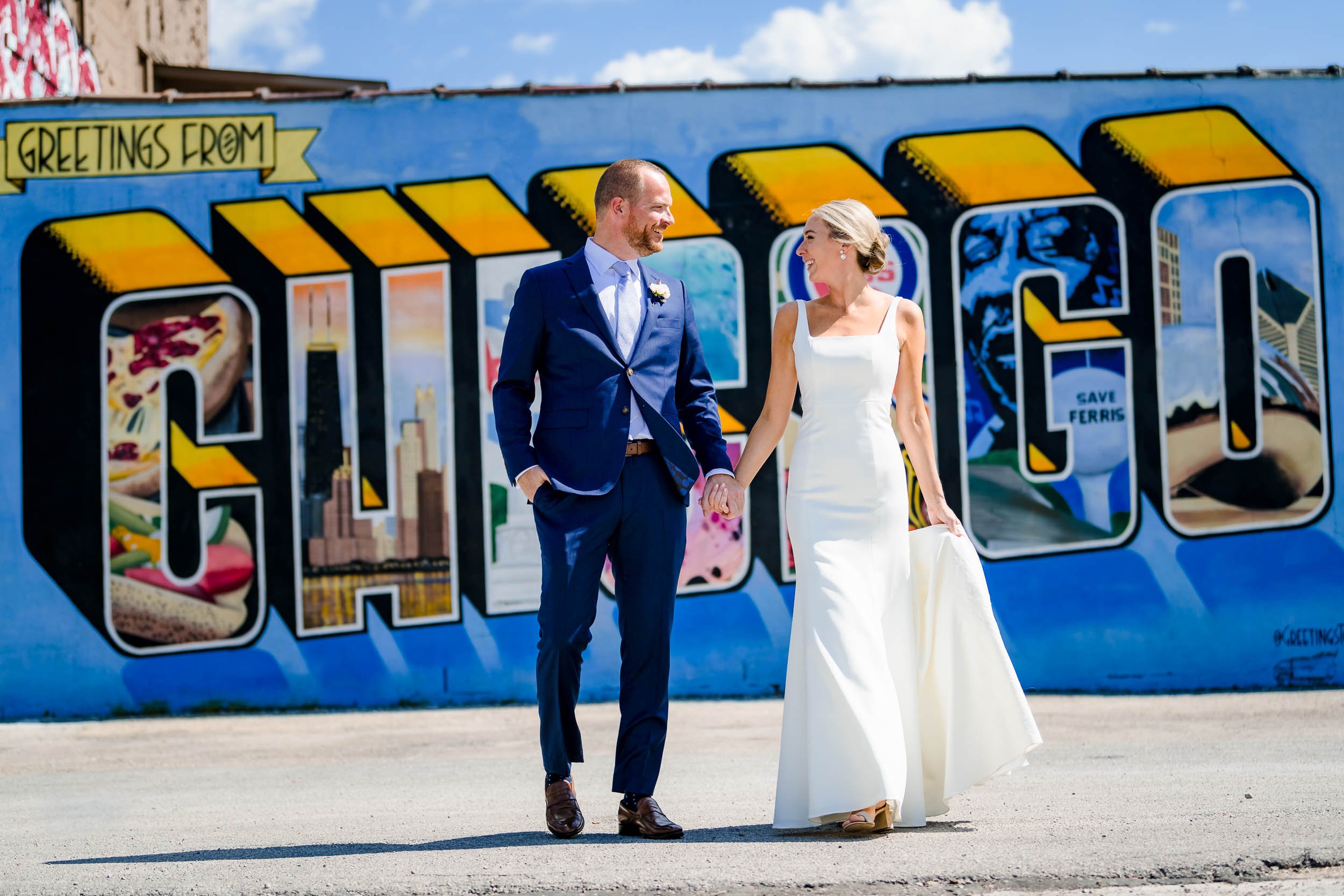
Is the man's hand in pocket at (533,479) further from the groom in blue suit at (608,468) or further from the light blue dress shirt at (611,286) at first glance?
the light blue dress shirt at (611,286)

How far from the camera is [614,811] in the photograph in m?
4.35

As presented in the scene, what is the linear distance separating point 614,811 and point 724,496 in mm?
1344

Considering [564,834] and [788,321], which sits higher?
[788,321]

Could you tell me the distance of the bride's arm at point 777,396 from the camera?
13.0 feet

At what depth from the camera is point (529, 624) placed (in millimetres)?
7504

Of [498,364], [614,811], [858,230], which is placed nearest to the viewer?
[858,230]

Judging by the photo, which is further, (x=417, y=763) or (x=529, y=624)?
(x=529, y=624)

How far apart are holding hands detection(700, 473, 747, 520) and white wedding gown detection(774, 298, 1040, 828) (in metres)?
0.21

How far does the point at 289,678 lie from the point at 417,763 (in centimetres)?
202

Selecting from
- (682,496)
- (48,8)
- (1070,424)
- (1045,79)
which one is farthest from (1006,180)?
(48,8)

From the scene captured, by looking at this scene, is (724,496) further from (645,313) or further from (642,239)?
(642,239)

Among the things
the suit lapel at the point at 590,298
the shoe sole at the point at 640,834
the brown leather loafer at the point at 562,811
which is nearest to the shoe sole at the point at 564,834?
the brown leather loafer at the point at 562,811

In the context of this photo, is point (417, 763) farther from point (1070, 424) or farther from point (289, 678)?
point (1070, 424)

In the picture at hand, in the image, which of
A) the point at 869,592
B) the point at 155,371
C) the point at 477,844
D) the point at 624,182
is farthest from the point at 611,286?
the point at 155,371
